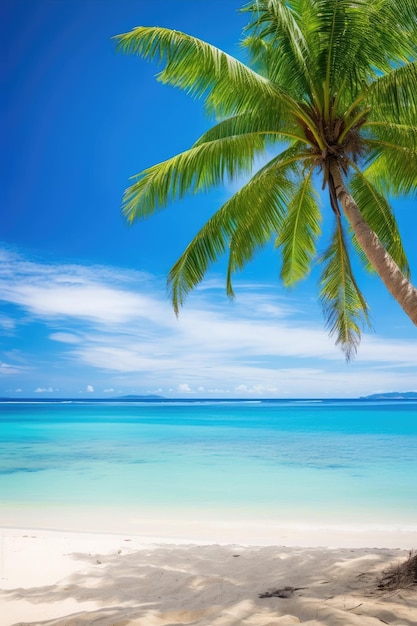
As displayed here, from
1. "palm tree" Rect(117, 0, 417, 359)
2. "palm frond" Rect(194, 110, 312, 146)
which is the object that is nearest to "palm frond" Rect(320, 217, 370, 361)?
"palm tree" Rect(117, 0, 417, 359)

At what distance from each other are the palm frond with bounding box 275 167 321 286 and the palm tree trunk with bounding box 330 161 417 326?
122 centimetres

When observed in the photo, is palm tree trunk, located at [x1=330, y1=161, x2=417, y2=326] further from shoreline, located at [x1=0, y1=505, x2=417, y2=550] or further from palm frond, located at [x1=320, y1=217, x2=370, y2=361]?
shoreline, located at [x1=0, y1=505, x2=417, y2=550]

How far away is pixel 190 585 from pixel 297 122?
492 centimetres

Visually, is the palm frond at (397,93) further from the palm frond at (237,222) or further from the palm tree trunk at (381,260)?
the palm frond at (237,222)

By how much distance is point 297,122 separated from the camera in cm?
570

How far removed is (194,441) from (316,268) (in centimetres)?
1785

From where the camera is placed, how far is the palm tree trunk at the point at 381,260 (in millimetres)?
4488

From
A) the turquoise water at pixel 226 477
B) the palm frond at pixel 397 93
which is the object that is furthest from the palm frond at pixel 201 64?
the turquoise water at pixel 226 477

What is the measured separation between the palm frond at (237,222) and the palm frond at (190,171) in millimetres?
320

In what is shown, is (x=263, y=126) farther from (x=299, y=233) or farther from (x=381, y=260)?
(x=381, y=260)

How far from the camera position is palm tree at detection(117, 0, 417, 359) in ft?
16.8

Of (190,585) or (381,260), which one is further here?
(381,260)

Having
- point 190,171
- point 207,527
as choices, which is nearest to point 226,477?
point 207,527

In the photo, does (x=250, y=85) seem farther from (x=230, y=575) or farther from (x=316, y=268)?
(x=230, y=575)
